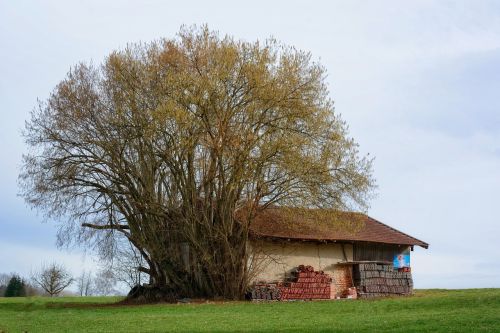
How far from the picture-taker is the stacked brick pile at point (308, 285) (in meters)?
34.5

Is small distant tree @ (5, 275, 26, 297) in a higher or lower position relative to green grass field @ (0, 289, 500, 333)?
higher

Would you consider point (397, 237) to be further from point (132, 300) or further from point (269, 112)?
point (132, 300)

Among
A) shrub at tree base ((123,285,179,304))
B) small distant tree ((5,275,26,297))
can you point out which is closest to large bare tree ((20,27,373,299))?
shrub at tree base ((123,285,179,304))

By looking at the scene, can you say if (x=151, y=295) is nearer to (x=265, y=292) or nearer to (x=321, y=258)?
(x=265, y=292)

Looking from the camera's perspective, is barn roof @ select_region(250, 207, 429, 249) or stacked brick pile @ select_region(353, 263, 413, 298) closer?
barn roof @ select_region(250, 207, 429, 249)

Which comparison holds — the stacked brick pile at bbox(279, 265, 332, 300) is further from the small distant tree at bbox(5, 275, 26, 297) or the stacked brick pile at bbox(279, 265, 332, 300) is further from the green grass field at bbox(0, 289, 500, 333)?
the small distant tree at bbox(5, 275, 26, 297)

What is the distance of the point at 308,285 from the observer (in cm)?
3491

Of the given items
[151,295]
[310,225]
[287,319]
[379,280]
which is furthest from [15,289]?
[287,319]

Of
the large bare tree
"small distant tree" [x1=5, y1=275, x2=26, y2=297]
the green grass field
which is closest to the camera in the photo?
the green grass field

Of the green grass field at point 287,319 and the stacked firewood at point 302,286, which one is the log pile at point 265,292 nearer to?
the stacked firewood at point 302,286

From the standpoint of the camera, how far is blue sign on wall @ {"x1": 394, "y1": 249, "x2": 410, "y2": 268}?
39.5 meters

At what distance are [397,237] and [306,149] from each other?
11132 mm

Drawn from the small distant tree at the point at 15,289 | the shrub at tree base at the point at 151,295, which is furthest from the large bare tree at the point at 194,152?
the small distant tree at the point at 15,289

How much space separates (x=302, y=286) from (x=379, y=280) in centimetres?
491
